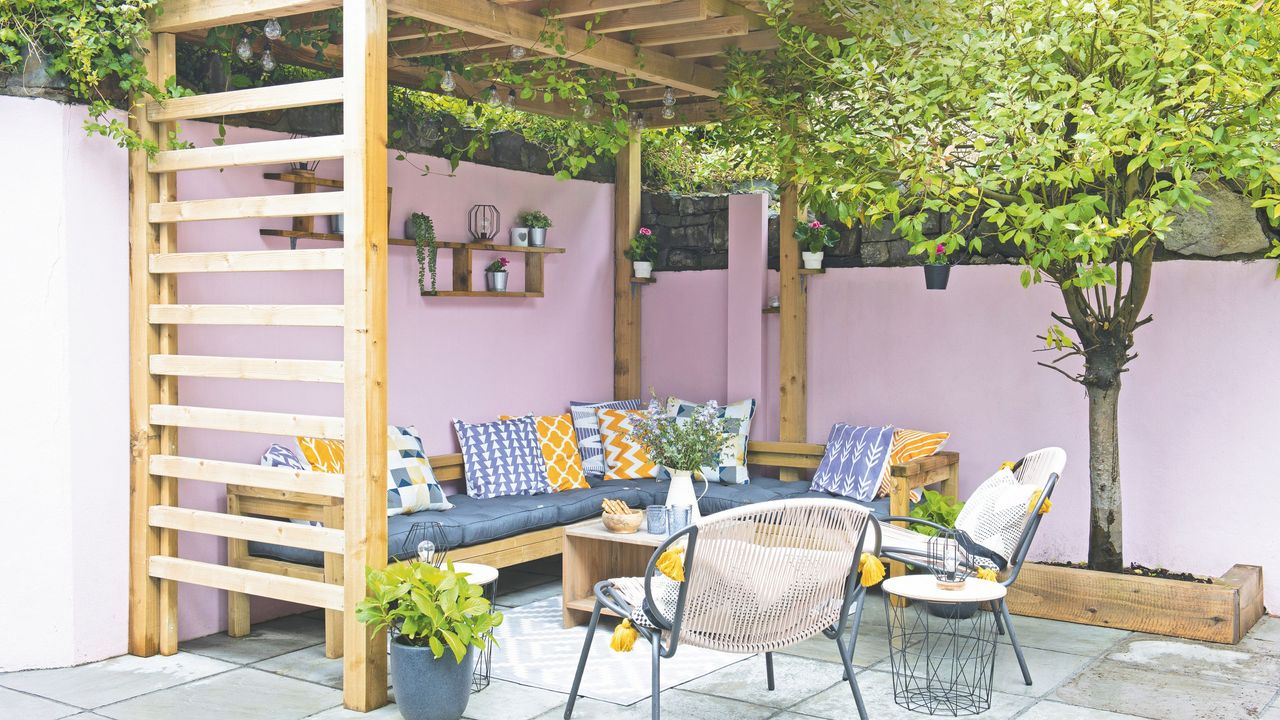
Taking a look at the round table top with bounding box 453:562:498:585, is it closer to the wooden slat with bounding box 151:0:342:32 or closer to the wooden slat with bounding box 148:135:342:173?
the wooden slat with bounding box 148:135:342:173

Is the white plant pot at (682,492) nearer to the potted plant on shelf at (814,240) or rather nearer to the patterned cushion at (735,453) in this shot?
the patterned cushion at (735,453)

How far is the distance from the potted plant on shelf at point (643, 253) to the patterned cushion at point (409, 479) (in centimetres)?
224

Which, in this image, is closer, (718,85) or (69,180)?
(69,180)

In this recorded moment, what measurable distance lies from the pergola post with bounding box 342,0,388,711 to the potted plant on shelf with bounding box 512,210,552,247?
269cm

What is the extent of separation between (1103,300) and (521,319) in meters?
3.20

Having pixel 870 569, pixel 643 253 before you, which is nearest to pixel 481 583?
pixel 870 569

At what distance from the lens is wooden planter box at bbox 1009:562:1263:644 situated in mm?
5113

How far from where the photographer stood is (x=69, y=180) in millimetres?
4605

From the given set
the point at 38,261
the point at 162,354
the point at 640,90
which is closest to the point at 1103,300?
the point at 640,90

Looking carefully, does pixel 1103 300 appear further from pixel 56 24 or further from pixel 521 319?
pixel 56 24

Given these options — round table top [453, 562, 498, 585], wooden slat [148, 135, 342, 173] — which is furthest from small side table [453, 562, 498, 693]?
wooden slat [148, 135, 342, 173]

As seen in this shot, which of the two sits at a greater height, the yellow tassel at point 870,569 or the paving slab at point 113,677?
the yellow tassel at point 870,569

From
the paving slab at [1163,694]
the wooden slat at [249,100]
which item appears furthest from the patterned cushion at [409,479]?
the paving slab at [1163,694]

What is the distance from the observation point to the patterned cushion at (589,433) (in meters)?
7.00
